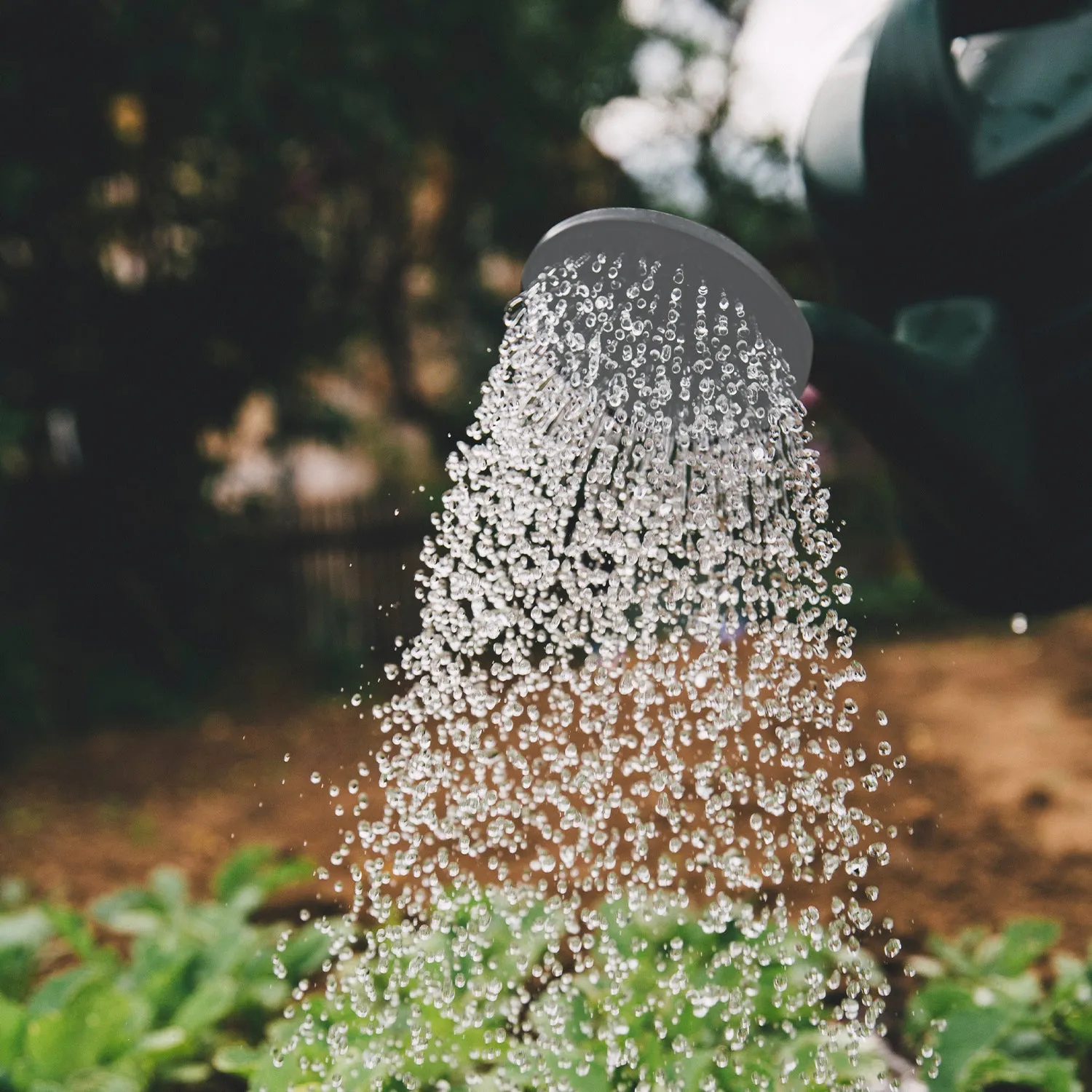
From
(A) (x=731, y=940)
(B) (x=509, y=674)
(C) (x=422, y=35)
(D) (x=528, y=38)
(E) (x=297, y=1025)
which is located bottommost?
(E) (x=297, y=1025)

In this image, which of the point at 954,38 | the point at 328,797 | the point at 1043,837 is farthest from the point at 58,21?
the point at 1043,837

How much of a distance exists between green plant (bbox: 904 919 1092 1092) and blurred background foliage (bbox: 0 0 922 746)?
459 centimetres

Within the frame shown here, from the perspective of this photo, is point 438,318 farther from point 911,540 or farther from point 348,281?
point 911,540

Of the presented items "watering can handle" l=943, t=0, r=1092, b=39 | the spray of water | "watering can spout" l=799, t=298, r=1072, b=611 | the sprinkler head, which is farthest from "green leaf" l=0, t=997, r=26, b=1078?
"watering can handle" l=943, t=0, r=1092, b=39

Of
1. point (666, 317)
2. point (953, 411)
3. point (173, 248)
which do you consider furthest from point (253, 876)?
point (173, 248)

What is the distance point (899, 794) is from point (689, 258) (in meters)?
3.79

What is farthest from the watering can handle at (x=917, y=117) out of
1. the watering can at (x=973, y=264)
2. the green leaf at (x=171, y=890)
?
the green leaf at (x=171, y=890)

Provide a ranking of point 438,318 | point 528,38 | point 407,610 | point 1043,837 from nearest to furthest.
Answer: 1. point 1043,837
2. point 528,38
3. point 407,610
4. point 438,318

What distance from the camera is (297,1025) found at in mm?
2084

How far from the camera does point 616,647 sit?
2.04 meters

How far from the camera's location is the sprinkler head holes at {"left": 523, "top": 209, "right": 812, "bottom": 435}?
1336 mm

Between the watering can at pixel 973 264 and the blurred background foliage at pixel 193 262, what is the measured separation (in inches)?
178

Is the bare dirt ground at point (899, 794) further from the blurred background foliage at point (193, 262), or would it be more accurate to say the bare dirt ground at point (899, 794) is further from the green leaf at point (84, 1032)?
the green leaf at point (84, 1032)

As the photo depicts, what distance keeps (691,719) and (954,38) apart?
3804mm
